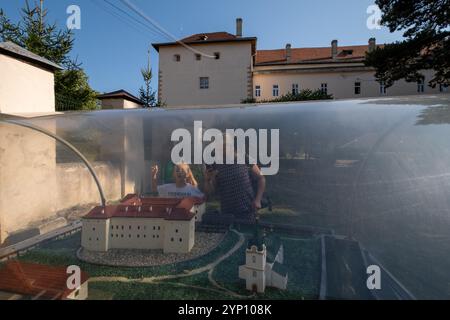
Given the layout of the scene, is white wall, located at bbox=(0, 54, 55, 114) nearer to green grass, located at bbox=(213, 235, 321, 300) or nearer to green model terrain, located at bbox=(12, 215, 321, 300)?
green model terrain, located at bbox=(12, 215, 321, 300)

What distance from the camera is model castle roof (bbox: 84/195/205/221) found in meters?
1.21

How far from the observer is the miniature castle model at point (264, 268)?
103 centimetres

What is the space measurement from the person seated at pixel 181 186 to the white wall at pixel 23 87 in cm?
171

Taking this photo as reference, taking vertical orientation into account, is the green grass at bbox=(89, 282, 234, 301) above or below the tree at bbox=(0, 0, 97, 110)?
below

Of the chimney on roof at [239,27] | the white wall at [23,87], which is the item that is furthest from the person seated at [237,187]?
the chimney on roof at [239,27]

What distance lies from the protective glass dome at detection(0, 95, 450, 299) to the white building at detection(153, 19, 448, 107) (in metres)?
21.8

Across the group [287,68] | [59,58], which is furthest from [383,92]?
[59,58]

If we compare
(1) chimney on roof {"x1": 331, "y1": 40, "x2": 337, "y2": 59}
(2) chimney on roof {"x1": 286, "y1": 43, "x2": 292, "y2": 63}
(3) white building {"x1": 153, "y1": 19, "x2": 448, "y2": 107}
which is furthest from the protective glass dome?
(1) chimney on roof {"x1": 331, "y1": 40, "x2": 337, "y2": 59}

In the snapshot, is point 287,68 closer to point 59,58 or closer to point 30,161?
point 59,58

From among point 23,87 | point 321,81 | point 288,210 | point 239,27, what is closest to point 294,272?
point 288,210

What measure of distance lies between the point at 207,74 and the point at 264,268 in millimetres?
23656

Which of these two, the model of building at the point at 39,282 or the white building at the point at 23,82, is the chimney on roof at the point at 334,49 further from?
the model of building at the point at 39,282

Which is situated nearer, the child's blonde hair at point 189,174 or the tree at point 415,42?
the child's blonde hair at point 189,174
